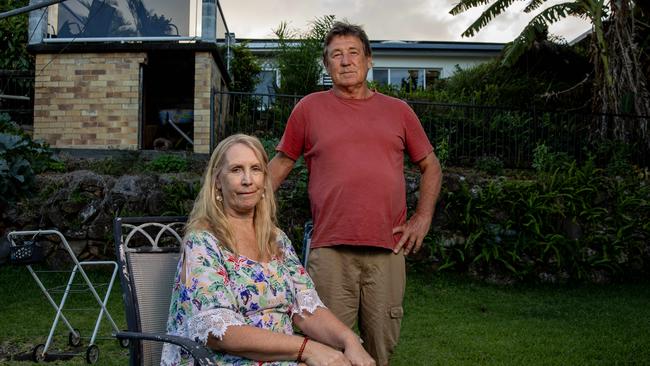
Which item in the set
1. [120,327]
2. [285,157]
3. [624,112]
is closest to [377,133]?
[285,157]

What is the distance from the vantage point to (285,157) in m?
3.75

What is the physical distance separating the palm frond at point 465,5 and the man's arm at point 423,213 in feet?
31.0

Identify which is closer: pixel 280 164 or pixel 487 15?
pixel 280 164

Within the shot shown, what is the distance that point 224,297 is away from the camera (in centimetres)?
262

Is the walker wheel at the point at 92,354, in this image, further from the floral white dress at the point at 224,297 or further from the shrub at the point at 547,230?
the shrub at the point at 547,230

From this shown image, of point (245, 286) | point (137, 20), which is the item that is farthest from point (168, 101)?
point (245, 286)

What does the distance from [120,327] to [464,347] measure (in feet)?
10.1

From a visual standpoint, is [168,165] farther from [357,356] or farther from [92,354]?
[357,356]

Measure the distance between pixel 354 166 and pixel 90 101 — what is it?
8916 mm

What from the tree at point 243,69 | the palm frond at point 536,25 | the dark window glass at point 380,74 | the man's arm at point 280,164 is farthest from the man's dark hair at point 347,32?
the dark window glass at point 380,74

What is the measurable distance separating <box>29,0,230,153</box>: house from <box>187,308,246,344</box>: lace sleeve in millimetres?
8704

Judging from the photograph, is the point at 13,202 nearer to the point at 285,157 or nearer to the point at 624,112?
the point at 285,157

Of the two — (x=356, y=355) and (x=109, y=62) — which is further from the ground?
(x=109, y=62)

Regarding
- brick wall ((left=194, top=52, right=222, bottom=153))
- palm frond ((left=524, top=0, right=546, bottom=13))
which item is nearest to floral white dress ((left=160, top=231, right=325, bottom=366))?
brick wall ((left=194, top=52, right=222, bottom=153))
